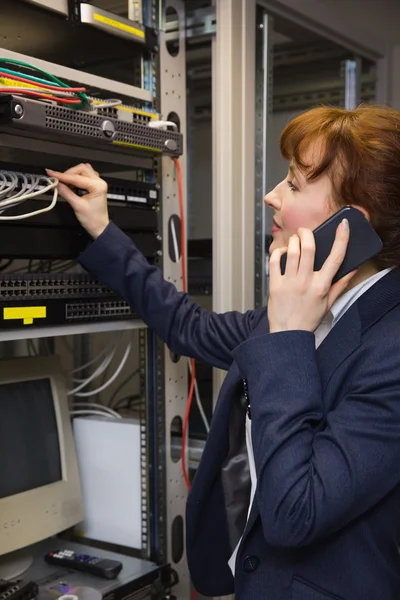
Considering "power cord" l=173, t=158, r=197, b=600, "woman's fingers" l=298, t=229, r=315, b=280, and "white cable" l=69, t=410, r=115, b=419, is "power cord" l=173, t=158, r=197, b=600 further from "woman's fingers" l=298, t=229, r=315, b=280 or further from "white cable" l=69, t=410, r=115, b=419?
"woman's fingers" l=298, t=229, r=315, b=280

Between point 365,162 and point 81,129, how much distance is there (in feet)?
1.70

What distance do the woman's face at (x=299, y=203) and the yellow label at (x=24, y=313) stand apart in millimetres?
461

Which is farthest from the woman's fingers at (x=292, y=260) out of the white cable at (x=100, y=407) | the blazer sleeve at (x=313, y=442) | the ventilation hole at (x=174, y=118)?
the white cable at (x=100, y=407)

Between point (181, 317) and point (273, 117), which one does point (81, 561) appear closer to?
point (181, 317)

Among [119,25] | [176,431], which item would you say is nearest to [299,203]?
[119,25]

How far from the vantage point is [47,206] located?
4.23ft

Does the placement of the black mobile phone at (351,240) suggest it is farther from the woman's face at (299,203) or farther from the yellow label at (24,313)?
the yellow label at (24,313)

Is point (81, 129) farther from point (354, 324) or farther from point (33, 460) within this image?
point (33, 460)

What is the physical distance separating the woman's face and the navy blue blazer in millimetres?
157

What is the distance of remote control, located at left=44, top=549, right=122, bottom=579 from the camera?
4.94 ft

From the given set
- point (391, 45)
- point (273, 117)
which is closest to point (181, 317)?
point (273, 117)

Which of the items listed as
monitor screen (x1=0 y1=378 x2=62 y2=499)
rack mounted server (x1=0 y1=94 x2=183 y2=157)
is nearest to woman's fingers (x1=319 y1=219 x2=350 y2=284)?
rack mounted server (x1=0 y1=94 x2=183 y2=157)

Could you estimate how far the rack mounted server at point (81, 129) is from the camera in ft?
3.74

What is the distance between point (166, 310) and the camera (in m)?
1.47
